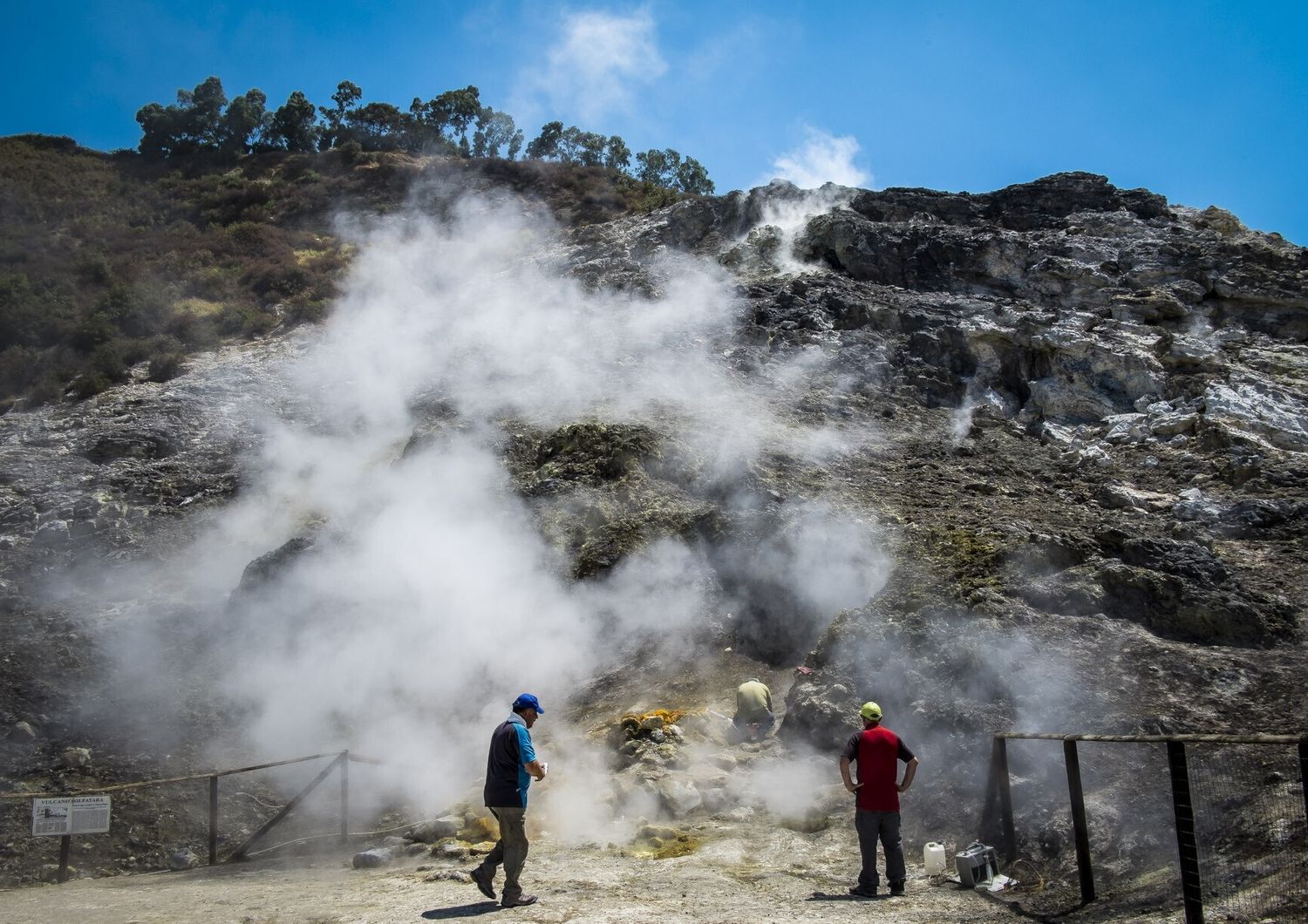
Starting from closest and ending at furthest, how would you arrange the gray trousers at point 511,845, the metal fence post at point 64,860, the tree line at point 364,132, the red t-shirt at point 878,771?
1. the gray trousers at point 511,845
2. the red t-shirt at point 878,771
3. the metal fence post at point 64,860
4. the tree line at point 364,132

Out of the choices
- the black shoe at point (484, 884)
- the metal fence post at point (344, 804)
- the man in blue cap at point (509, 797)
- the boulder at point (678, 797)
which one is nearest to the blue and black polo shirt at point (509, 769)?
the man in blue cap at point (509, 797)

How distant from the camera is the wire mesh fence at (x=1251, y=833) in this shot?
386cm

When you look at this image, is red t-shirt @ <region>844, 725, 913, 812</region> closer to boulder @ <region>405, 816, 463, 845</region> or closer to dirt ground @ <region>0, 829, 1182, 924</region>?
dirt ground @ <region>0, 829, 1182, 924</region>

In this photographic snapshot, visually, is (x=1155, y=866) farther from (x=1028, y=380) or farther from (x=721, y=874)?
(x=1028, y=380)

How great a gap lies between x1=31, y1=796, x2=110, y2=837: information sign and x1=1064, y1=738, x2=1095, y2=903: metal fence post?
6866mm

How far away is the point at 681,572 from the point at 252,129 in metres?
39.0

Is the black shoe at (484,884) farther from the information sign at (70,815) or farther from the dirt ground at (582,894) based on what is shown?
the information sign at (70,815)

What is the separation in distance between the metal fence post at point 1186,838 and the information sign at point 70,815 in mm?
7230

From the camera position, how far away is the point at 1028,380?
16.1 m

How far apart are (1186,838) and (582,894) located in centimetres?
334

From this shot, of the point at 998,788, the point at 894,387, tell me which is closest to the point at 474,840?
the point at 998,788

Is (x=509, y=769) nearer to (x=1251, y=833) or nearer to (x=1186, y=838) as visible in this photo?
(x=1186, y=838)

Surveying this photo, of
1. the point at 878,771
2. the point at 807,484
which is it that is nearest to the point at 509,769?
the point at 878,771

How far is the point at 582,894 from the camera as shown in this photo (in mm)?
5441
